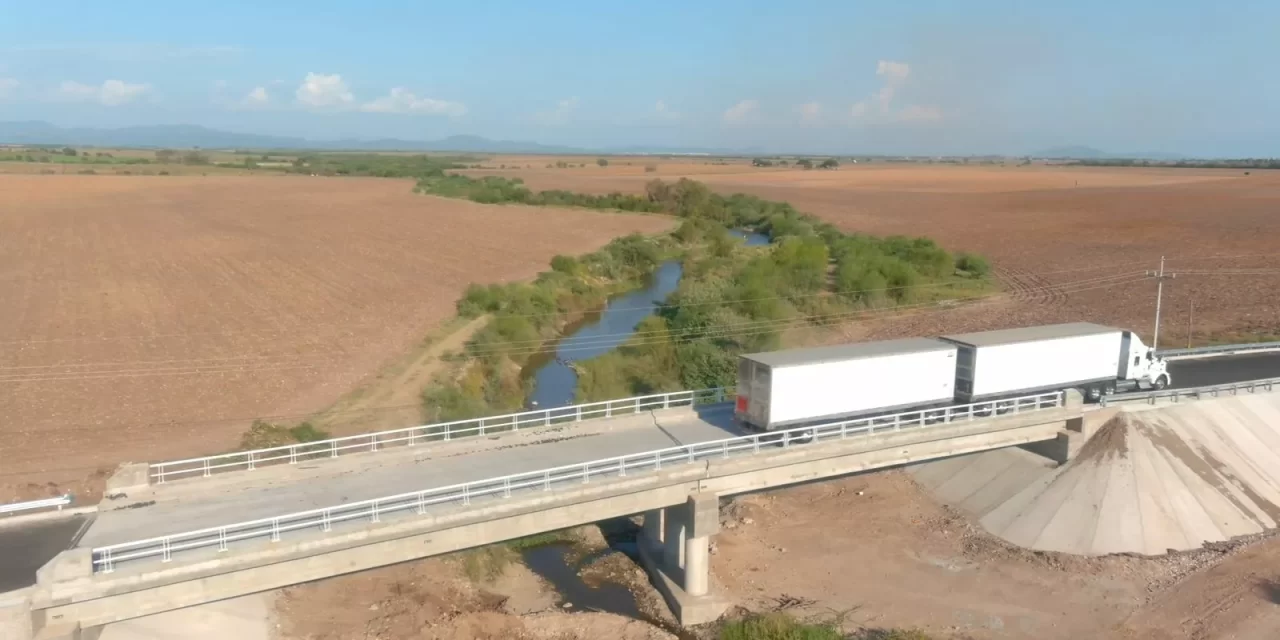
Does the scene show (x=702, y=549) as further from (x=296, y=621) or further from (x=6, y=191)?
(x=6, y=191)


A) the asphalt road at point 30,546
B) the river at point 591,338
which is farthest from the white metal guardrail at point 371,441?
the river at point 591,338

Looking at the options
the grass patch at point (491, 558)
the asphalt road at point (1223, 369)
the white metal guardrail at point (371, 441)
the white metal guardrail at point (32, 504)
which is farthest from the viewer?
the asphalt road at point (1223, 369)

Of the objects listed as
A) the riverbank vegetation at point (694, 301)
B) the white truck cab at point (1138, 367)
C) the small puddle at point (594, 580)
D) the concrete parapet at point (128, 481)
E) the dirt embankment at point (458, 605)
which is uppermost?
the white truck cab at point (1138, 367)

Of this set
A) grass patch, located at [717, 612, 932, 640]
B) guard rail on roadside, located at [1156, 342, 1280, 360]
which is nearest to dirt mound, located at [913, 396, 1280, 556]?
guard rail on roadside, located at [1156, 342, 1280, 360]

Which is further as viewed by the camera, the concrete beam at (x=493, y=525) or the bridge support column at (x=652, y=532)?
the bridge support column at (x=652, y=532)

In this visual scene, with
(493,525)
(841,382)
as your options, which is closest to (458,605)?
(493,525)

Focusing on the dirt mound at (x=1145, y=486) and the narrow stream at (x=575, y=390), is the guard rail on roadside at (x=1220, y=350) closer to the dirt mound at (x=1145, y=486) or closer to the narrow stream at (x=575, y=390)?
the dirt mound at (x=1145, y=486)
